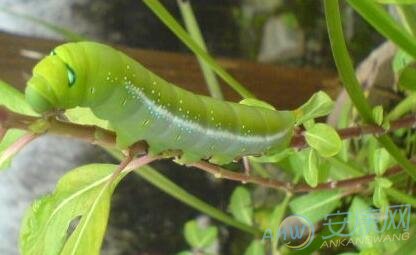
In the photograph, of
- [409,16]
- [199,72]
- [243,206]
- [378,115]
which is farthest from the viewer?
[199,72]

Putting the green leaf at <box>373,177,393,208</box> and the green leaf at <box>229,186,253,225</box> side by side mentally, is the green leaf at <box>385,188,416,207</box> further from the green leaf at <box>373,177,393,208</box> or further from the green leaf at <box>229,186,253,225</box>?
the green leaf at <box>229,186,253,225</box>

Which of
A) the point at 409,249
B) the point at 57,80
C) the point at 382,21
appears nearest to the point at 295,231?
the point at 409,249

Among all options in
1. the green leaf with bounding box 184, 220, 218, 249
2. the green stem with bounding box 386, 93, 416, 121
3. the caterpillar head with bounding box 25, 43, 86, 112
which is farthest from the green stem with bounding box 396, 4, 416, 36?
the caterpillar head with bounding box 25, 43, 86, 112

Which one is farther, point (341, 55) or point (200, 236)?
A: point (200, 236)

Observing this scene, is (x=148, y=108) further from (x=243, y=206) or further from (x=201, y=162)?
(x=243, y=206)

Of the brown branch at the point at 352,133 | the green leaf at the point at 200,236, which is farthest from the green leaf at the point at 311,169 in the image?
the green leaf at the point at 200,236

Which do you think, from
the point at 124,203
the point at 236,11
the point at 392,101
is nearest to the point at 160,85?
the point at 392,101

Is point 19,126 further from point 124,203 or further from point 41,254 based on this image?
point 124,203
